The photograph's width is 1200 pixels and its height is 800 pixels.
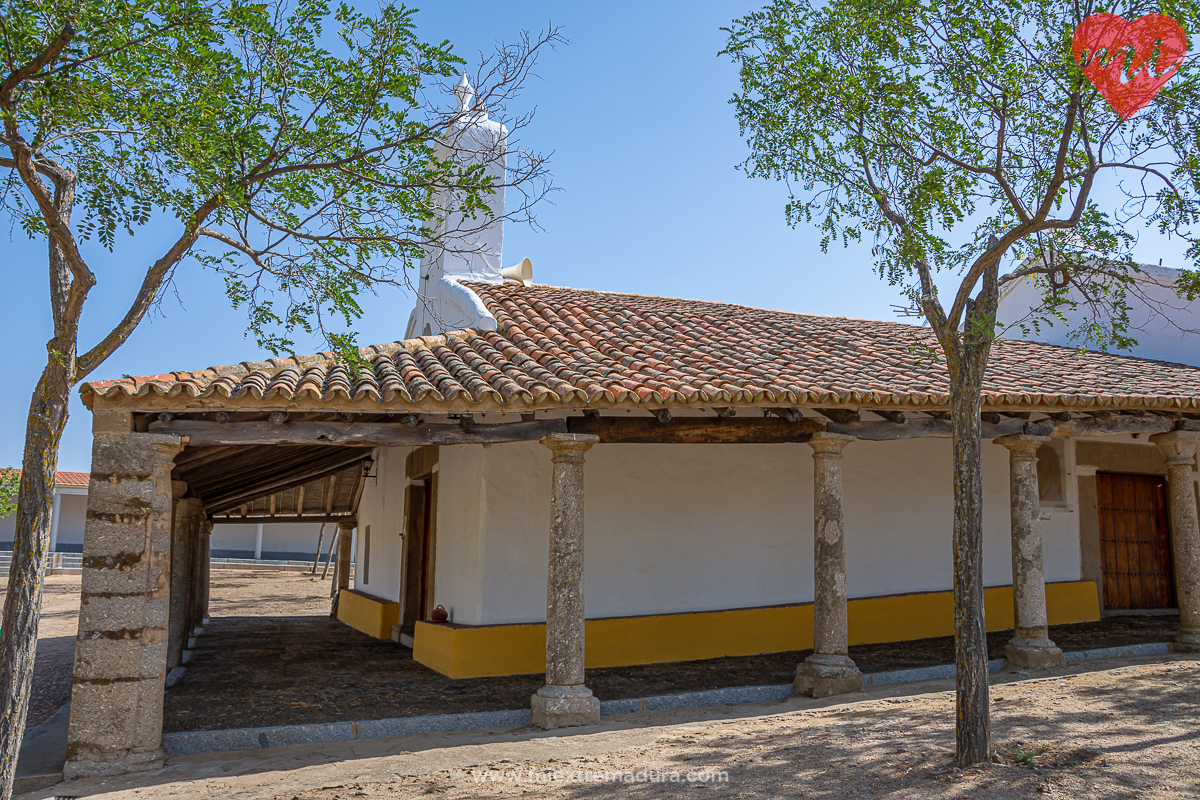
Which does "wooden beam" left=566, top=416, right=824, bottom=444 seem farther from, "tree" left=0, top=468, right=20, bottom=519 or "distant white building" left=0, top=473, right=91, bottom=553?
"distant white building" left=0, top=473, right=91, bottom=553

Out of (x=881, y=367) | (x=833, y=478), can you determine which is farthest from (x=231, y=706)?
(x=881, y=367)

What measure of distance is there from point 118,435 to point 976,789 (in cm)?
589

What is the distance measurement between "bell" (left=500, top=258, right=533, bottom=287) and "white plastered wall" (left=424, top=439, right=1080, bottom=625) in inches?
127

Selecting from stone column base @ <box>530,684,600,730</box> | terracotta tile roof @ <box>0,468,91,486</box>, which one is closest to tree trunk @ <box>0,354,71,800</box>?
stone column base @ <box>530,684,600,730</box>

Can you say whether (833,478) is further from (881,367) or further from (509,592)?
(509,592)

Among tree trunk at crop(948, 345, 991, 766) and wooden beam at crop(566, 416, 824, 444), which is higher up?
wooden beam at crop(566, 416, 824, 444)

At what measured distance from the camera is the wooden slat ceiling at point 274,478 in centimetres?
840

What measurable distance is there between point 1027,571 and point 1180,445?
250cm

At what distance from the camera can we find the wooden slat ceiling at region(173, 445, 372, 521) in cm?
840

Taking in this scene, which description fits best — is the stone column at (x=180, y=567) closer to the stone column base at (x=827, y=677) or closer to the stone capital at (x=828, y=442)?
the stone column base at (x=827, y=677)

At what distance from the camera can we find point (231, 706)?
6895 millimetres

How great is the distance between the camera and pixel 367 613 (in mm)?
12172

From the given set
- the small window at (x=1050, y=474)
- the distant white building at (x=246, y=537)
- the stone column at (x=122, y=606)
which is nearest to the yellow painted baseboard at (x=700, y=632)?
the small window at (x=1050, y=474)

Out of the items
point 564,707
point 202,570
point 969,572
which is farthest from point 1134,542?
point 202,570
